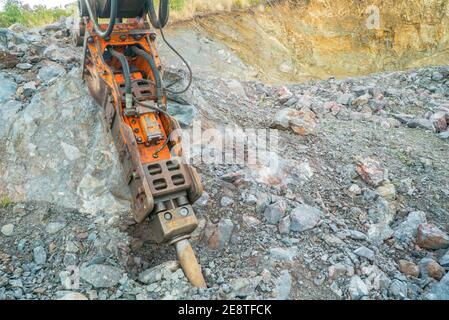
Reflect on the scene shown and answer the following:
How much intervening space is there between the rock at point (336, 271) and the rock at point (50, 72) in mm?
3260

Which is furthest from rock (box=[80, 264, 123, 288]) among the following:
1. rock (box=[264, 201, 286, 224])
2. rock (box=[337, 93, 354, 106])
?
rock (box=[337, 93, 354, 106])

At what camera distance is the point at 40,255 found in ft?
9.46

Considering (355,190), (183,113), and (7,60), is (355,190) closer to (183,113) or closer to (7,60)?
(183,113)

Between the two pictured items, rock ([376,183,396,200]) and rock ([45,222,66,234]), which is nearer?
rock ([45,222,66,234])

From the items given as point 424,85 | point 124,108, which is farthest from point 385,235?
point 424,85

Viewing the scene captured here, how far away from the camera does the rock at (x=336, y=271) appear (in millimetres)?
2934

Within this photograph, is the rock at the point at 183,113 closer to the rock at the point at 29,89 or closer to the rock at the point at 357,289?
the rock at the point at 29,89

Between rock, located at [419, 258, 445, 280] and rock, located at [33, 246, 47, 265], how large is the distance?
2796mm

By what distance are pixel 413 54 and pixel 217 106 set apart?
822 cm

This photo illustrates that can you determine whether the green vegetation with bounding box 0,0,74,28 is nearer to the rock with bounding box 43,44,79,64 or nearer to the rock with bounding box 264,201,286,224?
the rock with bounding box 43,44,79,64

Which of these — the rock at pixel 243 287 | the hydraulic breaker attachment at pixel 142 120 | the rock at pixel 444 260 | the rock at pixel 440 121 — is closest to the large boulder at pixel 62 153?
the hydraulic breaker attachment at pixel 142 120

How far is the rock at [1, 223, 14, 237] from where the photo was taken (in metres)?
3.03

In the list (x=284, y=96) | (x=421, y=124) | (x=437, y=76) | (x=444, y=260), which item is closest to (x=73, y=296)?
(x=444, y=260)
